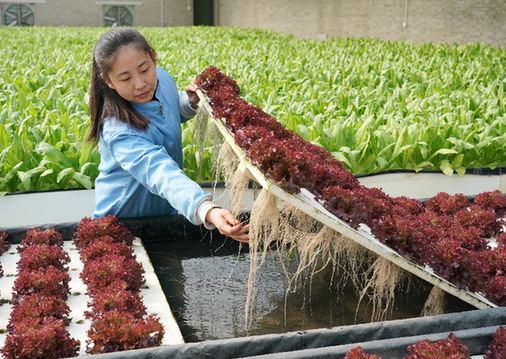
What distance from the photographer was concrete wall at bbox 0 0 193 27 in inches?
1277

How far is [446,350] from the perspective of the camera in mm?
1758

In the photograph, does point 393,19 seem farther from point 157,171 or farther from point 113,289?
point 113,289

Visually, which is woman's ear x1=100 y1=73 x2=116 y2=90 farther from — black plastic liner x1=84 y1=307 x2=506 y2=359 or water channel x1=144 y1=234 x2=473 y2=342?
black plastic liner x1=84 y1=307 x2=506 y2=359

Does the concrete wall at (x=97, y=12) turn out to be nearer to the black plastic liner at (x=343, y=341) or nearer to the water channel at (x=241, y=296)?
the water channel at (x=241, y=296)

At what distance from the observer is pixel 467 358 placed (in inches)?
69.4

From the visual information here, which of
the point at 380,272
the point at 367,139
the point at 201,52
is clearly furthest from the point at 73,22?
the point at 380,272

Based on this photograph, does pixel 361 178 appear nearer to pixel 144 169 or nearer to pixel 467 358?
pixel 144 169

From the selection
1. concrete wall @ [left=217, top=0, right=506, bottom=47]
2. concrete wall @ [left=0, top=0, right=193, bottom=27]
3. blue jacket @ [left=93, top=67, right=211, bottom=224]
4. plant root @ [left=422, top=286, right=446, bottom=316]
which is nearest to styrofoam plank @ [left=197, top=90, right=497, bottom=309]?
plant root @ [left=422, top=286, right=446, bottom=316]

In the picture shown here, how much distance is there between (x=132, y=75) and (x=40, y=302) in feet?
3.29

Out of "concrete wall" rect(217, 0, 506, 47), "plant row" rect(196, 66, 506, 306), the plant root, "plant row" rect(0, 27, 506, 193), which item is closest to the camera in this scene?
"plant row" rect(196, 66, 506, 306)

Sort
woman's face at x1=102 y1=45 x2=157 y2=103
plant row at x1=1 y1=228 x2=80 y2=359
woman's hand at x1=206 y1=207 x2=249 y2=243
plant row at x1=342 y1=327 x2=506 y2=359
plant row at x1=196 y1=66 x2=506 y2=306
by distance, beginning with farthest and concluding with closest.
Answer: woman's face at x1=102 y1=45 x2=157 y2=103 < plant row at x1=196 y1=66 x2=506 y2=306 < woman's hand at x1=206 y1=207 x2=249 y2=243 < plant row at x1=1 y1=228 x2=80 y2=359 < plant row at x1=342 y1=327 x2=506 y2=359

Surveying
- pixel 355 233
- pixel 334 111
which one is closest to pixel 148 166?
pixel 355 233

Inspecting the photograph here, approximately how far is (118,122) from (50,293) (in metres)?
0.76

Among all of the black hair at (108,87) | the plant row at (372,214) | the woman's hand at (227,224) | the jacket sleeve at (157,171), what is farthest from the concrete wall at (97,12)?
the woman's hand at (227,224)
